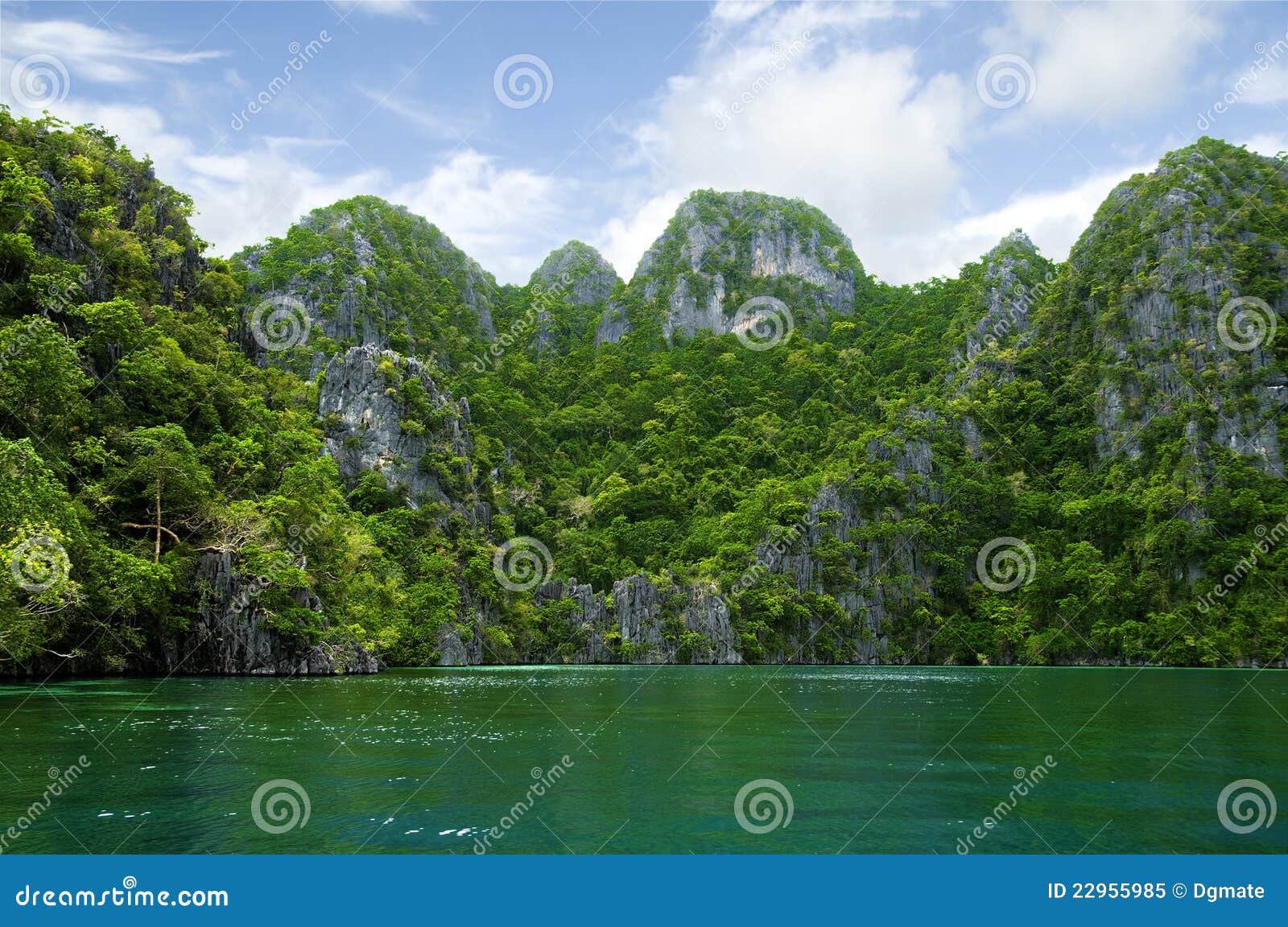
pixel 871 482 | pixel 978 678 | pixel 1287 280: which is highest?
pixel 1287 280

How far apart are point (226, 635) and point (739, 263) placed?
113440 millimetres

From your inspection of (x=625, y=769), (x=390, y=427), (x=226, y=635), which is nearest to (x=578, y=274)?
(x=390, y=427)

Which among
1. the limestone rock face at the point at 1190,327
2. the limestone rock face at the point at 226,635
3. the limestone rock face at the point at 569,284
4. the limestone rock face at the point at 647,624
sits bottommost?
the limestone rock face at the point at 647,624

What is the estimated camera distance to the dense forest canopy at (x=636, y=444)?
39500mm

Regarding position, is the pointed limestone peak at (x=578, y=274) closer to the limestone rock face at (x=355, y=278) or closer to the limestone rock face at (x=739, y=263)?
the limestone rock face at (x=739, y=263)

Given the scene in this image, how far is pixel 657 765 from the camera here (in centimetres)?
1522

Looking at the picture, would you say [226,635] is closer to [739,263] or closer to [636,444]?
[636,444]

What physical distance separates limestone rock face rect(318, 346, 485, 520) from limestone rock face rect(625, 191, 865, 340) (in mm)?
56693

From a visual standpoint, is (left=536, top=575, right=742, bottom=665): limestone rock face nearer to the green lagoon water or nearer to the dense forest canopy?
the dense forest canopy

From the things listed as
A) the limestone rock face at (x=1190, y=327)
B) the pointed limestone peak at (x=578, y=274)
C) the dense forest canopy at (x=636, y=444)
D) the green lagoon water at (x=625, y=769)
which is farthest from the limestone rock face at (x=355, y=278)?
the limestone rock face at (x=1190, y=327)

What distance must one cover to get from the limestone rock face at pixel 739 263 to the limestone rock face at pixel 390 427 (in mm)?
56693
